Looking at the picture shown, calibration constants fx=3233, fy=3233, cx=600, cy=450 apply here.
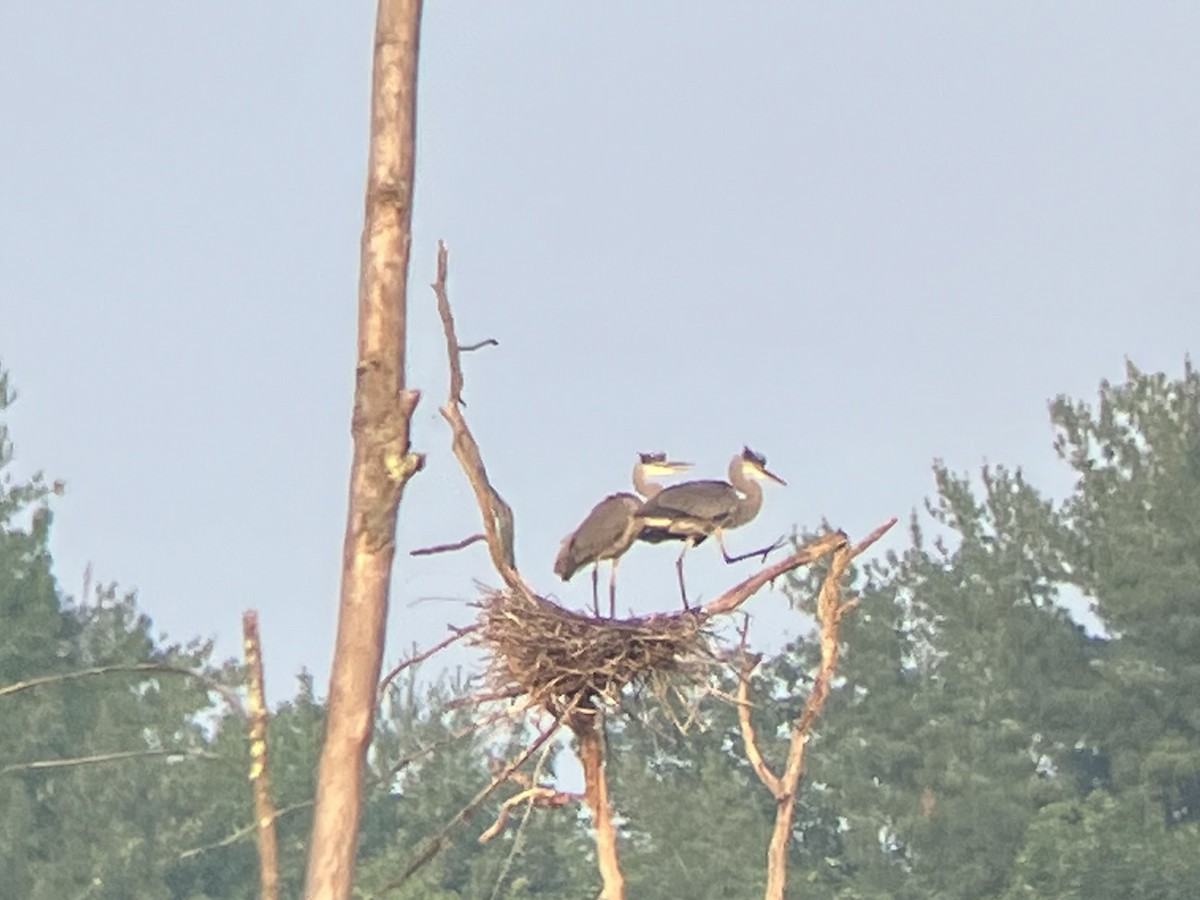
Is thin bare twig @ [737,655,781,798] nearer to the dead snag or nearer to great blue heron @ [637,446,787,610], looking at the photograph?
the dead snag

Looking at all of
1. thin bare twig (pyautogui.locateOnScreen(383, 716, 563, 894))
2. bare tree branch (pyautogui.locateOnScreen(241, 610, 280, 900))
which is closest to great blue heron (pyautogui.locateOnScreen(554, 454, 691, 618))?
thin bare twig (pyautogui.locateOnScreen(383, 716, 563, 894))

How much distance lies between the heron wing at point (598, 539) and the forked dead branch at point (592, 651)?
6.04 ft

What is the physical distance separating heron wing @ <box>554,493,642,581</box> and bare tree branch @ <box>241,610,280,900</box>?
519 centimetres

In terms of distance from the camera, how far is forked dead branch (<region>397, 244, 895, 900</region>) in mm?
11578

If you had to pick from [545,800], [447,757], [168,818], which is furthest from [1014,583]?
[545,800]

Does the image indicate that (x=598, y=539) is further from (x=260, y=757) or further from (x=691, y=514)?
(x=260, y=757)

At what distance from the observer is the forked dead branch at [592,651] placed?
1158cm

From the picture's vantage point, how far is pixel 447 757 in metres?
60.3

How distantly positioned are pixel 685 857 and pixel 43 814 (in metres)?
12.3

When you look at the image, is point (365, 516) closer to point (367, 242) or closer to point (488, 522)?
point (367, 242)

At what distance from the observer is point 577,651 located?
11.8 m

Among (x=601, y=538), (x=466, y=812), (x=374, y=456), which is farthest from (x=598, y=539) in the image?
(x=374, y=456)

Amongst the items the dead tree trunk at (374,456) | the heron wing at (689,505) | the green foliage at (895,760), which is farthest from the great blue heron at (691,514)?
the green foliage at (895,760)

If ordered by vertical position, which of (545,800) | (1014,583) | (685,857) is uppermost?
(1014,583)
